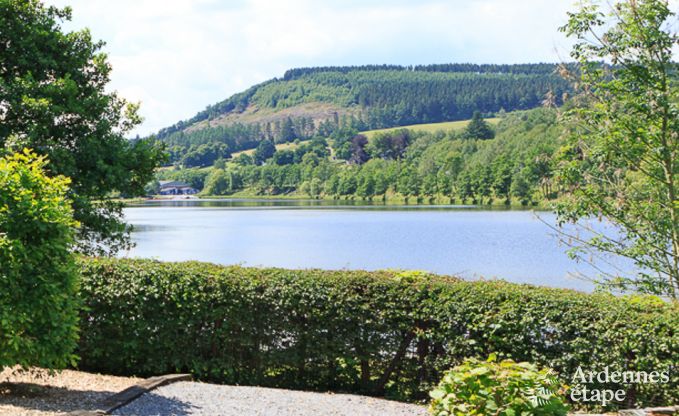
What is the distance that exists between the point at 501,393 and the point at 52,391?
226 inches

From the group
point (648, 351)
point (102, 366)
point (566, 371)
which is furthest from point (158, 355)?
point (648, 351)

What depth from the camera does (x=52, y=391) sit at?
308 inches

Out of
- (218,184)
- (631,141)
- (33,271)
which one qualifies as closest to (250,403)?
(33,271)

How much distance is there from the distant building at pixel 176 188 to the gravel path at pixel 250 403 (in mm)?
175650

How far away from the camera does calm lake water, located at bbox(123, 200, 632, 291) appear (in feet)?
107

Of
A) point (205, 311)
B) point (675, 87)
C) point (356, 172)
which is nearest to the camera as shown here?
point (205, 311)

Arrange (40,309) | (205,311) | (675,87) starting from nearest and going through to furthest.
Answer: (40,309) → (205,311) → (675,87)

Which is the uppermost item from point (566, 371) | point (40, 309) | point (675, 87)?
point (675, 87)

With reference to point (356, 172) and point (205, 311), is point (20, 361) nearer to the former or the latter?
point (205, 311)

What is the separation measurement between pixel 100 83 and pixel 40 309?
34.2ft

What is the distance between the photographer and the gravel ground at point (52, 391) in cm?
698

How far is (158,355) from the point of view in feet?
29.3

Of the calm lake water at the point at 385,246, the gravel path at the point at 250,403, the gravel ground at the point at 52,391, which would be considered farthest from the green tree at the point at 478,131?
the gravel ground at the point at 52,391

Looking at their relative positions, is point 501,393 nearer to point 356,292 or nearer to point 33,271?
point 356,292
